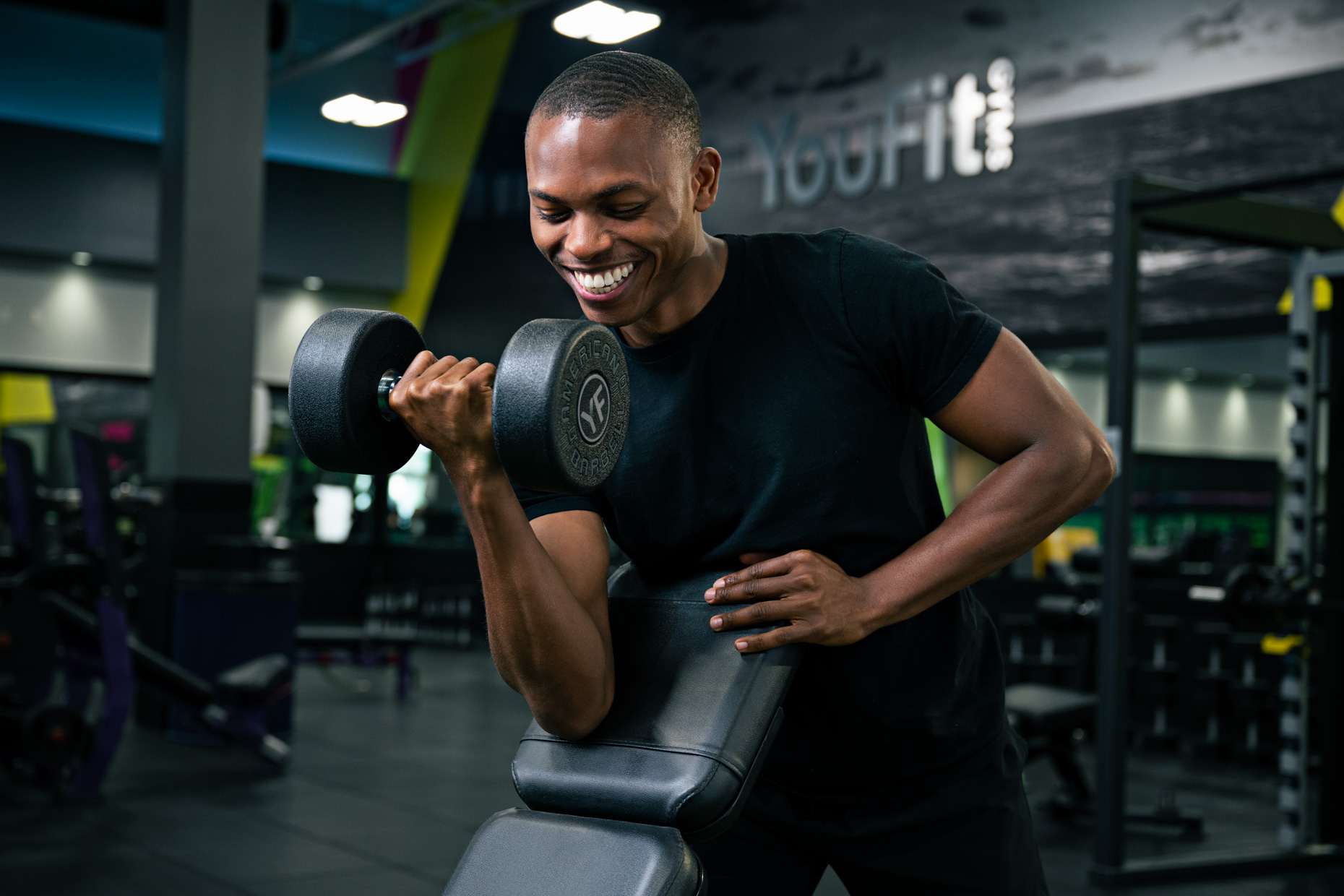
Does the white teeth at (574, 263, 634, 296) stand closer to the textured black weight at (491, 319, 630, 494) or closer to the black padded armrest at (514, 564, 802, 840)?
the textured black weight at (491, 319, 630, 494)

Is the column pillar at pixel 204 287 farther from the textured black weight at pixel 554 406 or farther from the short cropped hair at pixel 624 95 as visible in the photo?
the textured black weight at pixel 554 406

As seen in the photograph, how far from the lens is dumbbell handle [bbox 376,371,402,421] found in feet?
3.71

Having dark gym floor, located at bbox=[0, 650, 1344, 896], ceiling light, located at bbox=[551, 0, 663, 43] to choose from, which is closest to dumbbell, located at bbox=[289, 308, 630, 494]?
dark gym floor, located at bbox=[0, 650, 1344, 896]

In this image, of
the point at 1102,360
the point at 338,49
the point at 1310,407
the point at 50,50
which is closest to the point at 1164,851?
the point at 1310,407

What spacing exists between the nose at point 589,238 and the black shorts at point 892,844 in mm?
595

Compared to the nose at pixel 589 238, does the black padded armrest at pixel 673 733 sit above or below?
below

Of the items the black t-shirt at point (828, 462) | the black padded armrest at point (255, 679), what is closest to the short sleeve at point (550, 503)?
the black t-shirt at point (828, 462)

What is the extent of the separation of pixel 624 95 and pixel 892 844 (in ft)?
2.53

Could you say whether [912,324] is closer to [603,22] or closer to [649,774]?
[649,774]

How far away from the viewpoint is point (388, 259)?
37.4ft

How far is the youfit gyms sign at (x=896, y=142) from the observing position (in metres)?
7.55

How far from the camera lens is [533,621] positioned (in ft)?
A: 3.61

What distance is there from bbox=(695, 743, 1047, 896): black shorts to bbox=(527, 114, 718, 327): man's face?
1.80 ft

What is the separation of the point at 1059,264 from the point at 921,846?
6.44m
